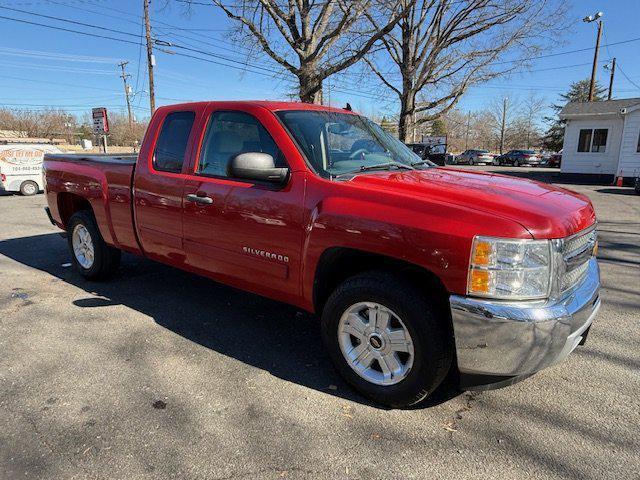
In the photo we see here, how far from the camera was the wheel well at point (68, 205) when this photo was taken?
5.54m

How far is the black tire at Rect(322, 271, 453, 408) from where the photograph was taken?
8.46 feet

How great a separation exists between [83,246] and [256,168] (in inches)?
135

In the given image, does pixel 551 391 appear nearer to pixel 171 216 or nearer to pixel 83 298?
pixel 171 216

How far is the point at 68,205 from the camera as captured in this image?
5.62 metres

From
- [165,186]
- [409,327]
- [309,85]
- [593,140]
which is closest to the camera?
[409,327]

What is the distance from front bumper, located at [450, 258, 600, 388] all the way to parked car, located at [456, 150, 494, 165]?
43709 mm

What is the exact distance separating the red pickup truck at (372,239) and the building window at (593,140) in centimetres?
2327

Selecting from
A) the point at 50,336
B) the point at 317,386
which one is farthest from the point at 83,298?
the point at 317,386

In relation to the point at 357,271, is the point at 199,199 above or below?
above

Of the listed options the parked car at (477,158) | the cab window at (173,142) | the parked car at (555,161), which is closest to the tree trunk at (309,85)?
the cab window at (173,142)

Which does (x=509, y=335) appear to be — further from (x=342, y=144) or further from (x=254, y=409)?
(x=342, y=144)

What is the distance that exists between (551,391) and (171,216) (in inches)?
128

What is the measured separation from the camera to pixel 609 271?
586cm

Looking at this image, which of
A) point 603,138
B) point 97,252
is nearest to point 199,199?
point 97,252
